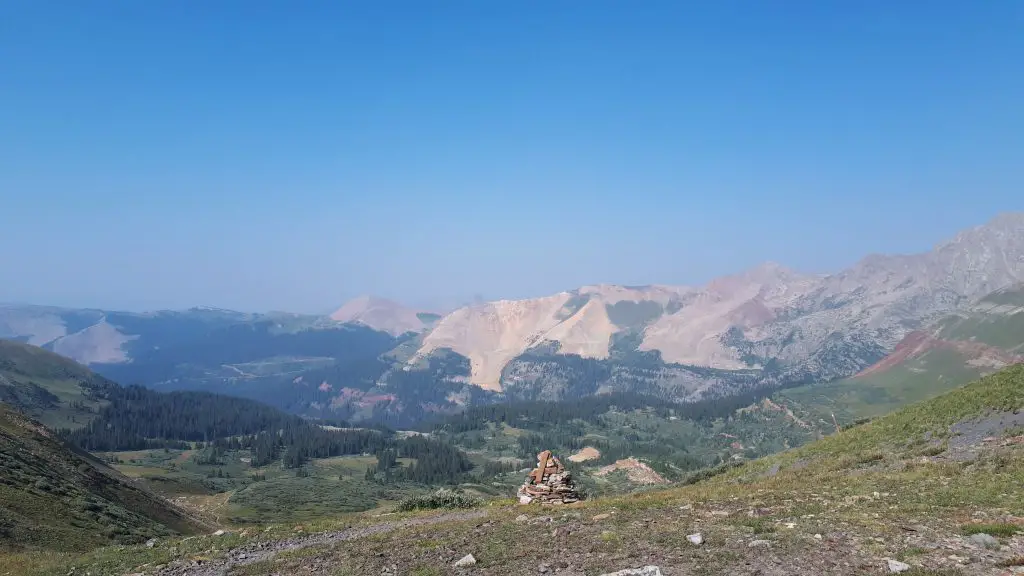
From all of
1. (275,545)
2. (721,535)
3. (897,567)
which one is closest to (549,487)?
(275,545)

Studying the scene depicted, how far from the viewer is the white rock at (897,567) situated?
45.2ft

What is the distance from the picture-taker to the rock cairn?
3253 centimetres

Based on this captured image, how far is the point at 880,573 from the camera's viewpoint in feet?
45.5

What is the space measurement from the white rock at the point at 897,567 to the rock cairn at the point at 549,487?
1924 cm

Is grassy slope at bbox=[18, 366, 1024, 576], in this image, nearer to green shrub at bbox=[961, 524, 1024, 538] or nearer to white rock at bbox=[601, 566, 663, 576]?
green shrub at bbox=[961, 524, 1024, 538]

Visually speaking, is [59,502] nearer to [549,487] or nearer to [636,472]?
[549,487]

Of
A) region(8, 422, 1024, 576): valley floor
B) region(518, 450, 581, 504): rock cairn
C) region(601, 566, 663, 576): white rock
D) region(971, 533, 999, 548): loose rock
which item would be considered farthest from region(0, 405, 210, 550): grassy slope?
region(971, 533, 999, 548): loose rock

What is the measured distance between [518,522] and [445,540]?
3.80 meters

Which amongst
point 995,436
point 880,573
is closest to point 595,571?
point 880,573

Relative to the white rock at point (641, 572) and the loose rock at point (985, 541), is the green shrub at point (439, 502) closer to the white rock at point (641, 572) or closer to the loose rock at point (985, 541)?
the white rock at point (641, 572)

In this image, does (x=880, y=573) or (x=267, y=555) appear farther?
(x=267, y=555)

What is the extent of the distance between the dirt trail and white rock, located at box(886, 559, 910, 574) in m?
18.8

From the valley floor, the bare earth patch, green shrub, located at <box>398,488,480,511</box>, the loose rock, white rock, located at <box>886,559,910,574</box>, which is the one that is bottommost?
the bare earth patch

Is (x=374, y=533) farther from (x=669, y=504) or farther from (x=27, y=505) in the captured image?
(x=27, y=505)
